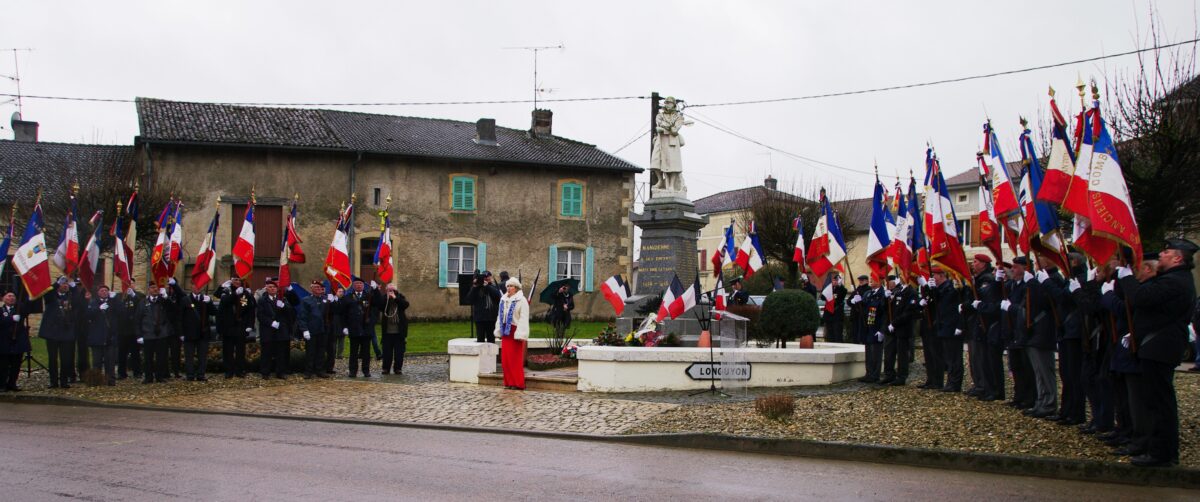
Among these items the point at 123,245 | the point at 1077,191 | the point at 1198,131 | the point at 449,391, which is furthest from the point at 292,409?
the point at 1198,131

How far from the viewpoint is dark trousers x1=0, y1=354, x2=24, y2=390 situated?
1616cm

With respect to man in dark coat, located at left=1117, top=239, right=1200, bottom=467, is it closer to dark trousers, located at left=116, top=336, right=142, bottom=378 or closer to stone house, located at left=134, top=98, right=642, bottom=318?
dark trousers, located at left=116, top=336, right=142, bottom=378

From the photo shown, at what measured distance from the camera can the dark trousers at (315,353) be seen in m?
18.0

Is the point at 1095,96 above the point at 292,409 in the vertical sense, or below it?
above

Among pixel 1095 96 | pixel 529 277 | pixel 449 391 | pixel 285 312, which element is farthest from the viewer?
pixel 529 277

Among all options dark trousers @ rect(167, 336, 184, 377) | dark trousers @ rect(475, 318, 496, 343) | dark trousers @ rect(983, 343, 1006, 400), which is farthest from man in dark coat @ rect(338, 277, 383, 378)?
dark trousers @ rect(983, 343, 1006, 400)

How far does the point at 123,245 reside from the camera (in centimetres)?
1780

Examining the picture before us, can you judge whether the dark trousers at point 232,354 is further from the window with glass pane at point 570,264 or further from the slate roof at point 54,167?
the window with glass pane at point 570,264

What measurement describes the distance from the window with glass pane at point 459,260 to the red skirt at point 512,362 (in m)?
22.7

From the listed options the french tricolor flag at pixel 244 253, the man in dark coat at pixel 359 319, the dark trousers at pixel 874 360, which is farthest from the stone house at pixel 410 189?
the dark trousers at pixel 874 360

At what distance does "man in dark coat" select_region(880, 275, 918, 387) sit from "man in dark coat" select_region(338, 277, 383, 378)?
28.3 feet

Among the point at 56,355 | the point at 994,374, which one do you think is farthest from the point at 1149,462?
the point at 56,355

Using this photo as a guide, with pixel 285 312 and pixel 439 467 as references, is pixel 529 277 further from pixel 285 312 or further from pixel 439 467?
pixel 439 467

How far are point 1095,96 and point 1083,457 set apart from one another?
131 inches
